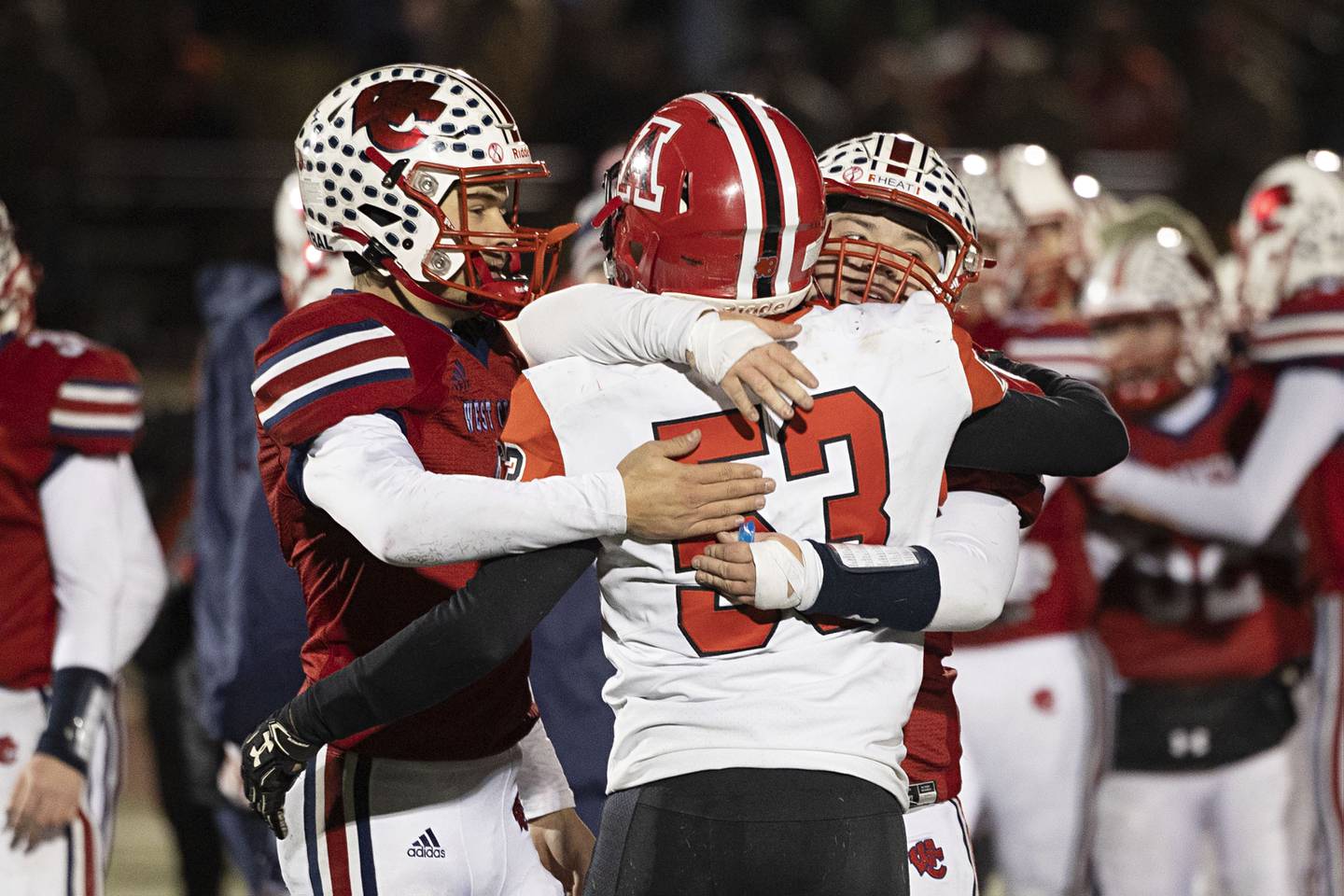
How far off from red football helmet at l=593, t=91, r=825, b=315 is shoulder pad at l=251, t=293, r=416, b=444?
1.26 feet

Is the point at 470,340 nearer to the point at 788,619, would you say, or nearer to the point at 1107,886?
the point at 788,619

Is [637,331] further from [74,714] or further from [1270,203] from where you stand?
[1270,203]

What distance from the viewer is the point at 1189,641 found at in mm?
4871

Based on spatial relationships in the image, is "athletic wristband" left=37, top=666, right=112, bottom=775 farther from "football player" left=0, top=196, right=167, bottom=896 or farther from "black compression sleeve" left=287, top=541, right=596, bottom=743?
"black compression sleeve" left=287, top=541, right=596, bottom=743

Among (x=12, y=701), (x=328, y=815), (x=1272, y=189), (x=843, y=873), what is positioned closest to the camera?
(x=843, y=873)

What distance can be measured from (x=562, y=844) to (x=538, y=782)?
0.11 meters

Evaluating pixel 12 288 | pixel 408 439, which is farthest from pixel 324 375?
pixel 12 288

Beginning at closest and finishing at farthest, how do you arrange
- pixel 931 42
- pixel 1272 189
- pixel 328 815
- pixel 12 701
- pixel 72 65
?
pixel 328 815
pixel 12 701
pixel 1272 189
pixel 72 65
pixel 931 42

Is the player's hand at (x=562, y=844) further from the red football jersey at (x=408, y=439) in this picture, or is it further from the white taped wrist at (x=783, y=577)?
the white taped wrist at (x=783, y=577)

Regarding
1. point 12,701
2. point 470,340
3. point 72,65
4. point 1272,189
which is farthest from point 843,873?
point 72,65

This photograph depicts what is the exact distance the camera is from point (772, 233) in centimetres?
252

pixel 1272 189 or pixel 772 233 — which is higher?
pixel 772 233

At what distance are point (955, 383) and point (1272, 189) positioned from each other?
10.2ft

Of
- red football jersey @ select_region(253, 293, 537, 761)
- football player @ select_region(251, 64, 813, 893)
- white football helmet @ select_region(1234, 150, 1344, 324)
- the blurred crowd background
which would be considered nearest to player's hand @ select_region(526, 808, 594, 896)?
football player @ select_region(251, 64, 813, 893)
